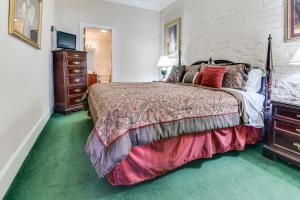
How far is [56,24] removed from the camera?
4426 mm

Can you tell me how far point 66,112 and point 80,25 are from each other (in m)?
2.27

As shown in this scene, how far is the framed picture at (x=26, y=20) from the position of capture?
1.72m

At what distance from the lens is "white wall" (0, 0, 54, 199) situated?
156cm

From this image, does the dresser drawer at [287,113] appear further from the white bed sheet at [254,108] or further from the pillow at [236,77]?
the pillow at [236,77]

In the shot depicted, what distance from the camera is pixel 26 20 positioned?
2.22 meters

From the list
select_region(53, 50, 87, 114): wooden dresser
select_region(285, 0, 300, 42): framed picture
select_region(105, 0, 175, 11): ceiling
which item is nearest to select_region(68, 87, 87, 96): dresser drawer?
select_region(53, 50, 87, 114): wooden dresser

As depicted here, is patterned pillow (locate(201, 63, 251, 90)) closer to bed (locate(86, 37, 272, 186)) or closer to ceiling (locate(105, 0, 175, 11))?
bed (locate(86, 37, 272, 186))

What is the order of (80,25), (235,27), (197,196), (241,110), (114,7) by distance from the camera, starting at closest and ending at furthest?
1. (197,196)
2. (241,110)
3. (235,27)
4. (80,25)
5. (114,7)

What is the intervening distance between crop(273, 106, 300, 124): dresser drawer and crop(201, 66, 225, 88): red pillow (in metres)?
0.79

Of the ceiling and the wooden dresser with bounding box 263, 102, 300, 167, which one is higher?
the ceiling

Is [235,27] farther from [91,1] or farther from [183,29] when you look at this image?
[91,1]

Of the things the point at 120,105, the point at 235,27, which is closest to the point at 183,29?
the point at 235,27

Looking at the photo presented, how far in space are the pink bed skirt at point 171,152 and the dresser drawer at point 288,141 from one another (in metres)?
0.33

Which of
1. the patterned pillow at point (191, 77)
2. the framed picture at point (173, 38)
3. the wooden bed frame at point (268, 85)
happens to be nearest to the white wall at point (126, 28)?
the framed picture at point (173, 38)
